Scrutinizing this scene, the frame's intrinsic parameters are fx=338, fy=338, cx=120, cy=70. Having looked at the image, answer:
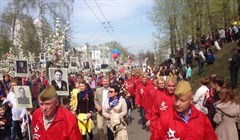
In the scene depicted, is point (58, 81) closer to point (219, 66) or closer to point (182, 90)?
point (182, 90)

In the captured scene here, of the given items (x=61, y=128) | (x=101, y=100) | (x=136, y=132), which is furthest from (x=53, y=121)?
(x=136, y=132)

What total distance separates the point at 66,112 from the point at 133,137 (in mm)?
6702

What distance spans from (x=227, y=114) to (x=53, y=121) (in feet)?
9.96

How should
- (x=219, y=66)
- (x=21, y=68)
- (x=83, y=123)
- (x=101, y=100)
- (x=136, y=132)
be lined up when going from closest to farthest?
(x=83, y=123) → (x=101, y=100) → (x=21, y=68) → (x=136, y=132) → (x=219, y=66)

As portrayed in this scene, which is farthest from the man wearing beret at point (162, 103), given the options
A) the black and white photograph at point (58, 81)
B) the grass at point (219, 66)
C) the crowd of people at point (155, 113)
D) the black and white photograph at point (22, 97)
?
the grass at point (219, 66)

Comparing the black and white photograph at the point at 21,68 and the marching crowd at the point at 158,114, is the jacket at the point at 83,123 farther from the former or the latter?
the black and white photograph at the point at 21,68

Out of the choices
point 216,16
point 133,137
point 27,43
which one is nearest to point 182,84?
point 133,137

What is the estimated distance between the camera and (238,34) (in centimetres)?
2547

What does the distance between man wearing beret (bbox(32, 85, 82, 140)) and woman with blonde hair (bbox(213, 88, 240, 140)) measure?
2.66 metres

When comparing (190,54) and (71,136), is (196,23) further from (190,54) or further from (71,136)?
(71,136)

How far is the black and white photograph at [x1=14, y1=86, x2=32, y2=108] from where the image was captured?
8328mm

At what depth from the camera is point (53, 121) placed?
14.2 feet

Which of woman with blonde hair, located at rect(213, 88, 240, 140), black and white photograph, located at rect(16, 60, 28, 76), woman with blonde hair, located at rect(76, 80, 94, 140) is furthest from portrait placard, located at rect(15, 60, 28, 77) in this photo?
woman with blonde hair, located at rect(213, 88, 240, 140)

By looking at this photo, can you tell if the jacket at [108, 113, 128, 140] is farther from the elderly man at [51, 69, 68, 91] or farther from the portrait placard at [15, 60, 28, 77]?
the portrait placard at [15, 60, 28, 77]
